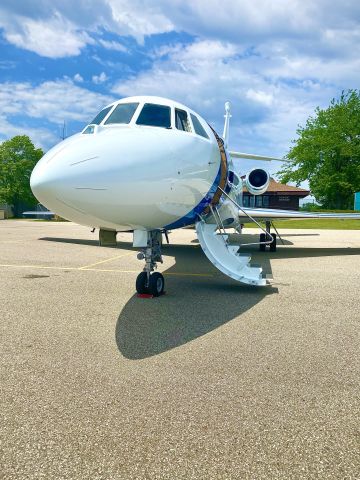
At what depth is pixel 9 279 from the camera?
9047 millimetres

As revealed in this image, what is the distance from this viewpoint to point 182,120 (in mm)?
7117

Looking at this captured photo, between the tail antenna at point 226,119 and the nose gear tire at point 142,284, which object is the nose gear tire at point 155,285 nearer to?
the nose gear tire at point 142,284

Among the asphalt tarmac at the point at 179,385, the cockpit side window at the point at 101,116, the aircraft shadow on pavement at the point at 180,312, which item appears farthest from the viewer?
the cockpit side window at the point at 101,116

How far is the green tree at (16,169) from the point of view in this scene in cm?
6412

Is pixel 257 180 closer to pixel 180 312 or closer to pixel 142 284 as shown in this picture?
pixel 142 284

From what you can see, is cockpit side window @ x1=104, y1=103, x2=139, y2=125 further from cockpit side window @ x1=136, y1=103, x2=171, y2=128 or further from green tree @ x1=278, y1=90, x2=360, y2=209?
green tree @ x1=278, y1=90, x2=360, y2=209

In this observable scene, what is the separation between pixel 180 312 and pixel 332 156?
62.3 metres

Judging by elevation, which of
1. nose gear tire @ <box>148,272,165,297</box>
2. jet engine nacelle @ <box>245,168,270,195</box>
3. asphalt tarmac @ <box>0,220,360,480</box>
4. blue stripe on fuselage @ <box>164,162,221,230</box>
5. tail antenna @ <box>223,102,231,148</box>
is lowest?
asphalt tarmac @ <box>0,220,360,480</box>

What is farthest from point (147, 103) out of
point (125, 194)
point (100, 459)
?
point (100, 459)

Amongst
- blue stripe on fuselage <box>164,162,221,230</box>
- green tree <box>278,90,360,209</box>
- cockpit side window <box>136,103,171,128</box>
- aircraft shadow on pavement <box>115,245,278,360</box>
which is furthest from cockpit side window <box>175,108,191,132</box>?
green tree <box>278,90,360,209</box>

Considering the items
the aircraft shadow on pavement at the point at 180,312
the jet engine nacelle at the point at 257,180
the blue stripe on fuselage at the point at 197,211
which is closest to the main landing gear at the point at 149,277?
the aircraft shadow on pavement at the point at 180,312

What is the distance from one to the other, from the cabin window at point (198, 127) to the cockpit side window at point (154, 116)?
913 millimetres

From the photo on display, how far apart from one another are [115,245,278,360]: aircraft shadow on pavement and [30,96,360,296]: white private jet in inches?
19.8

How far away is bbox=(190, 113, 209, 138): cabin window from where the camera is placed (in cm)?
757
